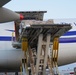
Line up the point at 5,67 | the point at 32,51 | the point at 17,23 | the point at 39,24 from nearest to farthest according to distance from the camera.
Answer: the point at 39,24, the point at 32,51, the point at 17,23, the point at 5,67

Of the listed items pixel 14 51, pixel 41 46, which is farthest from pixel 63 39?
pixel 41 46

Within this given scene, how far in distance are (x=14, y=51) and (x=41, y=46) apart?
6840mm

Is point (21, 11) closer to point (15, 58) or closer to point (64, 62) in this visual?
point (15, 58)

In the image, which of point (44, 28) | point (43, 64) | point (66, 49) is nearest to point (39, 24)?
point (44, 28)

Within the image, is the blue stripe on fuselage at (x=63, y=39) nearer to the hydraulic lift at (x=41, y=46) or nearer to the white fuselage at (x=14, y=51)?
the white fuselage at (x=14, y=51)

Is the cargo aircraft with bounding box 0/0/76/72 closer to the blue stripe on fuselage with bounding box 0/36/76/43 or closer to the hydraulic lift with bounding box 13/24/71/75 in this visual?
the blue stripe on fuselage with bounding box 0/36/76/43

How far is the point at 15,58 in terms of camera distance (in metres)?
23.8

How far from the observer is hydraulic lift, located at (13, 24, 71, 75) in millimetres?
16400

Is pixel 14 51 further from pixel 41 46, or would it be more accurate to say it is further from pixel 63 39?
pixel 41 46

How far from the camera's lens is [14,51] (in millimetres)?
23719

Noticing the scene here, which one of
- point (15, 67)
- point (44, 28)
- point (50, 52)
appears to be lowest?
point (15, 67)

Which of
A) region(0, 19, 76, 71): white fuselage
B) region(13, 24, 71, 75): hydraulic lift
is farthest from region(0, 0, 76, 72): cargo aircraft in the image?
region(13, 24, 71, 75): hydraulic lift

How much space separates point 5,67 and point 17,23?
5.15m

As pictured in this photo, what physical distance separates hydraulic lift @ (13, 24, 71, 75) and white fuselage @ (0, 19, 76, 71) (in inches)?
178
